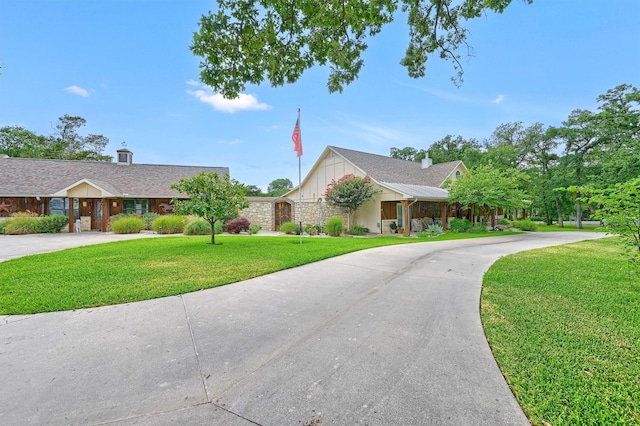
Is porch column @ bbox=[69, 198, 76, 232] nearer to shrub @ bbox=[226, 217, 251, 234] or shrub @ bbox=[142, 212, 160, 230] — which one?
shrub @ bbox=[142, 212, 160, 230]

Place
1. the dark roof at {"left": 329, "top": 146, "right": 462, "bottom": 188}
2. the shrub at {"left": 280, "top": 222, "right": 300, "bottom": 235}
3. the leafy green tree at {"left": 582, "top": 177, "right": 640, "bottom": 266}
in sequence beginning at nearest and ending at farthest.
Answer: the leafy green tree at {"left": 582, "top": 177, "right": 640, "bottom": 266}
the shrub at {"left": 280, "top": 222, "right": 300, "bottom": 235}
the dark roof at {"left": 329, "top": 146, "right": 462, "bottom": 188}

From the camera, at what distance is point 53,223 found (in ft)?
52.6

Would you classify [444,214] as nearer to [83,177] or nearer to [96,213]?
[96,213]

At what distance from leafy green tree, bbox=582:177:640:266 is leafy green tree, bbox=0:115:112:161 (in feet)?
145

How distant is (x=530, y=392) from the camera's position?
210cm

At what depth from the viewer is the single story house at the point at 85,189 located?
17.6m

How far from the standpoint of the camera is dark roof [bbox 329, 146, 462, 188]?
1839cm

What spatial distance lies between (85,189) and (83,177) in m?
4.88

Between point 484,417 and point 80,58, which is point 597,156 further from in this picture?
point 80,58

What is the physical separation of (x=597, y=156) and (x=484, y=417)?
3195 centimetres

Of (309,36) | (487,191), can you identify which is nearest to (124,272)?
(309,36)

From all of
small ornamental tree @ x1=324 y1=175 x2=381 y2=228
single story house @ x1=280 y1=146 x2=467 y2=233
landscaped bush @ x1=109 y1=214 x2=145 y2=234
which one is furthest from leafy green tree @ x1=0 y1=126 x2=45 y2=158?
small ornamental tree @ x1=324 y1=175 x2=381 y2=228

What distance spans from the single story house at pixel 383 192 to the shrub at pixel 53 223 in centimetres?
1355

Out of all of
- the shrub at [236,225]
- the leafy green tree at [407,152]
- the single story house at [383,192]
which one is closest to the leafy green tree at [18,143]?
the shrub at [236,225]
